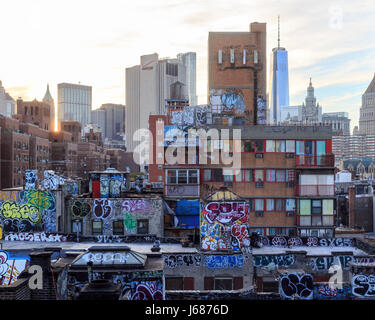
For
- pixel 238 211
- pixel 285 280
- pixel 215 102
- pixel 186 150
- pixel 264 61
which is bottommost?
pixel 285 280

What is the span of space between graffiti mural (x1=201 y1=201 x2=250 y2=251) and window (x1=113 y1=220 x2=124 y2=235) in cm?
894

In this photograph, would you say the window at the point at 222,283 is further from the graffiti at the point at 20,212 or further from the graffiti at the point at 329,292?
the graffiti at the point at 20,212

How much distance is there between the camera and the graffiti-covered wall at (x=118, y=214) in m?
31.2

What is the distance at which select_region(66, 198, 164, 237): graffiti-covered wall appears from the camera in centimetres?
3123

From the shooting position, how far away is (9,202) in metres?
30.2

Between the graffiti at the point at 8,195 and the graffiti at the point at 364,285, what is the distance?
73.6 feet

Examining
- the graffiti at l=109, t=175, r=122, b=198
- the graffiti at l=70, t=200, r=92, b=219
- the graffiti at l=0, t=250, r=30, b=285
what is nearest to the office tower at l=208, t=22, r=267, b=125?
the graffiti at l=109, t=175, r=122, b=198

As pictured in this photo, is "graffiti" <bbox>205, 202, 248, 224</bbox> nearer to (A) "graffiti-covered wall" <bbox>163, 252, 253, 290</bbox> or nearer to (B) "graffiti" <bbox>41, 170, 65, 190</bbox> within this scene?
(A) "graffiti-covered wall" <bbox>163, 252, 253, 290</bbox>

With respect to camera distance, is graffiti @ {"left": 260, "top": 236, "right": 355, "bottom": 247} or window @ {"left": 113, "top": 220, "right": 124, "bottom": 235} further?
window @ {"left": 113, "top": 220, "right": 124, "bottom": 235}

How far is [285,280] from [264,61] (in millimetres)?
40794

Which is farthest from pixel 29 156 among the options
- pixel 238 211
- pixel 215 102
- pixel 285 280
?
pixel 285 280

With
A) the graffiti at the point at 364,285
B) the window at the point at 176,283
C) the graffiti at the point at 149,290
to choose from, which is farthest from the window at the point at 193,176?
the graffiti at the point at 149,290
